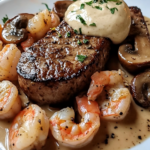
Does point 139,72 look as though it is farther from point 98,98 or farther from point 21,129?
point 21,129

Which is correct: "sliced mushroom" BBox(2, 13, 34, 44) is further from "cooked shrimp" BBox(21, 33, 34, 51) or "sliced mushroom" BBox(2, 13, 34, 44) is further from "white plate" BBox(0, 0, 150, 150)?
"white plate" BBox(0, 0, 150, 150)

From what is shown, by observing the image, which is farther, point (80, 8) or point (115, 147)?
point (80, 8)

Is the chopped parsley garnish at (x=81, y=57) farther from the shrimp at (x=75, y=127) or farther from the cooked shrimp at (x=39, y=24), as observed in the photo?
the cooked shrimp at (x=39, y=24)

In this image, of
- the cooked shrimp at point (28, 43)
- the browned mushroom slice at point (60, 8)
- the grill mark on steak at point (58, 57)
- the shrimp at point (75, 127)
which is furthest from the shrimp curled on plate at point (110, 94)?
the browned mushroom slice at point (60, 8)

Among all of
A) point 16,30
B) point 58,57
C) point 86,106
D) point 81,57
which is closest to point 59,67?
point 58,57

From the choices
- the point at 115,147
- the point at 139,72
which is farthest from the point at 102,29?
the point at 115,147
